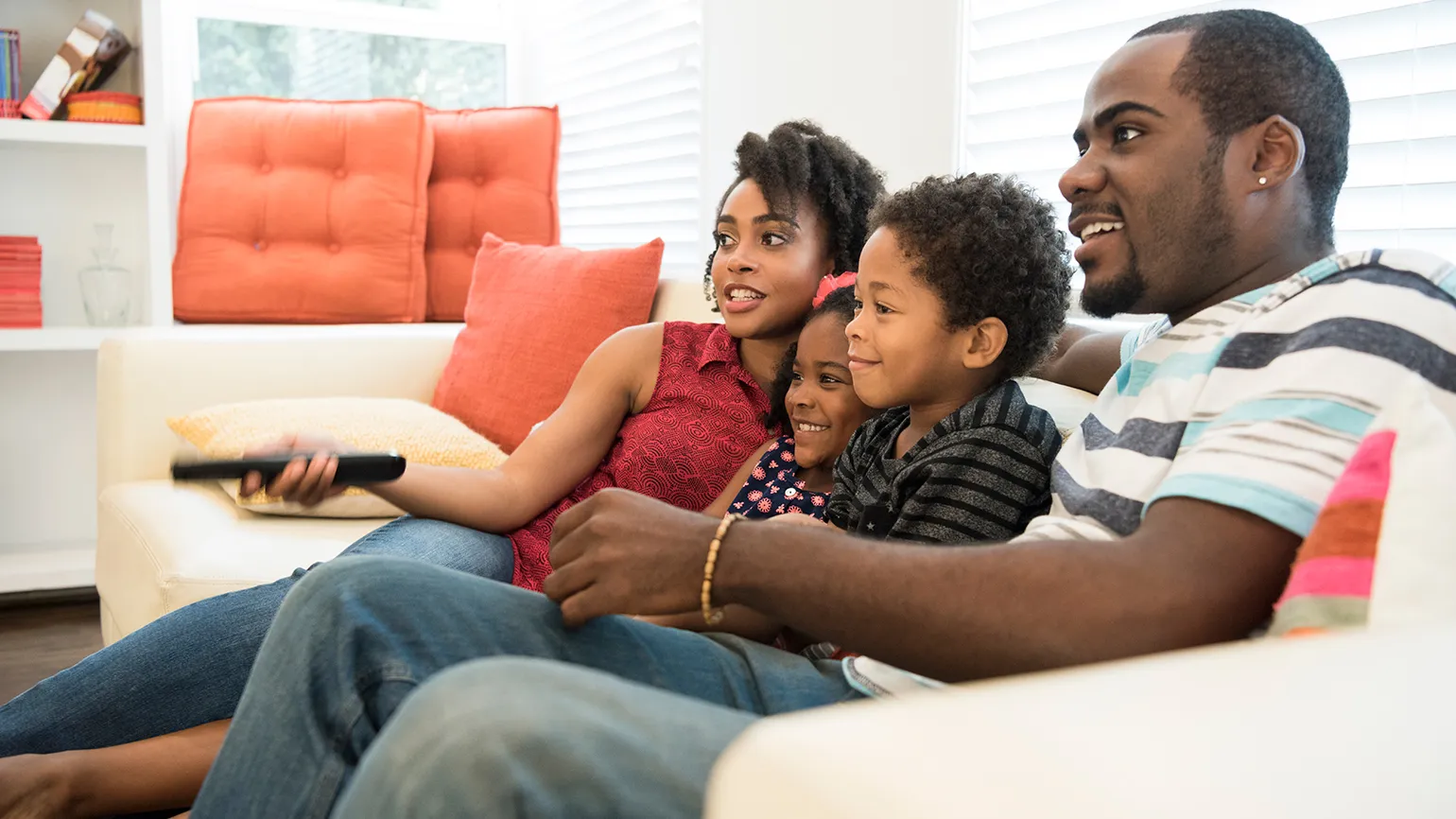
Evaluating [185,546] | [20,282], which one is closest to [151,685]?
[185,546]

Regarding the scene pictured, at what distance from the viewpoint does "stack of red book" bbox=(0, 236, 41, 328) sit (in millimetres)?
3078

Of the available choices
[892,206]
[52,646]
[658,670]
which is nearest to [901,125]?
[892,206]

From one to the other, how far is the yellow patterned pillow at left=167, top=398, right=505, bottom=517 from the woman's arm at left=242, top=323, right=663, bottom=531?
352 mm

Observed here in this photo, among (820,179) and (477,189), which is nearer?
(820,179)

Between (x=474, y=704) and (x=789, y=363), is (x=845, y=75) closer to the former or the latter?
(x=789, y=363)

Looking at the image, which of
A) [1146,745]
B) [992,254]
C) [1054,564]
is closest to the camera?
[1146,745]

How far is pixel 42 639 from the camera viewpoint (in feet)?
9.47

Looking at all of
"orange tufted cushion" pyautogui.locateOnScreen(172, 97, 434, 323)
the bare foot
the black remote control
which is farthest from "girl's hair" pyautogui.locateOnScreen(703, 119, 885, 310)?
"orange tufted cushion" pyautogui.locateOnScreen(172, 97, 434, 323)

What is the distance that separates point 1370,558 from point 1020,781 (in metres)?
0.38

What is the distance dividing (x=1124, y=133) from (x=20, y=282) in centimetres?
289

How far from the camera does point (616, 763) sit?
704 millimetres

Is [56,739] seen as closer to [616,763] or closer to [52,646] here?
[616,763]

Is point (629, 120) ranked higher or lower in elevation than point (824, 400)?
higher

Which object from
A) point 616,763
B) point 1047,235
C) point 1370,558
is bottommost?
point 616,763
